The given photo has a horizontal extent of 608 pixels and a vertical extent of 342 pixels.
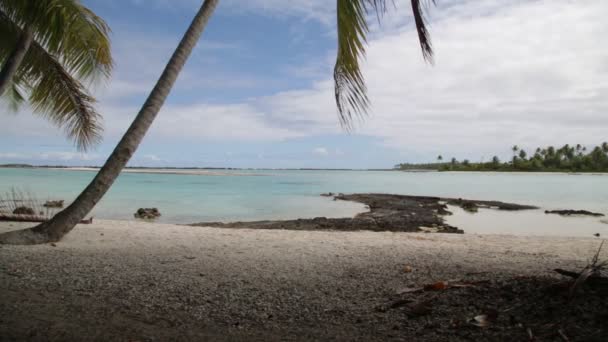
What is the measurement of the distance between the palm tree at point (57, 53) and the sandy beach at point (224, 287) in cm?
396

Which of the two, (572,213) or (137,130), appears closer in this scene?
(137,130)

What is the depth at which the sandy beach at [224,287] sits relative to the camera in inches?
129

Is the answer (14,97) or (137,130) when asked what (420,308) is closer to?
(137,130)

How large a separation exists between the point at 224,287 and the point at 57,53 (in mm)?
7441

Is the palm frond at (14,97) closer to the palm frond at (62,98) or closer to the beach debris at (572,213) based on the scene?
the palm frond at (62,98)

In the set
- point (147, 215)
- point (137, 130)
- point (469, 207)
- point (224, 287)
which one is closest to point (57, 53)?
point (137, 130)

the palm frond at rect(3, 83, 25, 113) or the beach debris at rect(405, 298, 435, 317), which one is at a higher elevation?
the palm frond at rect(3, 83, 25, 113)

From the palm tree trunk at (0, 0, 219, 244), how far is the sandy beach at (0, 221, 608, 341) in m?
0.52

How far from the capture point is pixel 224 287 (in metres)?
4.46

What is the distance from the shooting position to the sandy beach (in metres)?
3.27

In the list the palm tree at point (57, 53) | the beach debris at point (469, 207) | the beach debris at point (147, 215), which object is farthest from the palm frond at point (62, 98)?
the beach debris at point (469, 207)

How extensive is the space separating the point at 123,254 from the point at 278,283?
117 inches

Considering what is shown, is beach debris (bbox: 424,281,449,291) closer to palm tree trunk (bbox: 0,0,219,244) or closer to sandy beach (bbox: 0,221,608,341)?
sandy beach (bbox: 0,221,608,341)

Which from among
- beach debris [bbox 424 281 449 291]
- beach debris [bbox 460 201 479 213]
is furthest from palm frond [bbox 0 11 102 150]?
beach debris [bbox 460 201 479 213]
